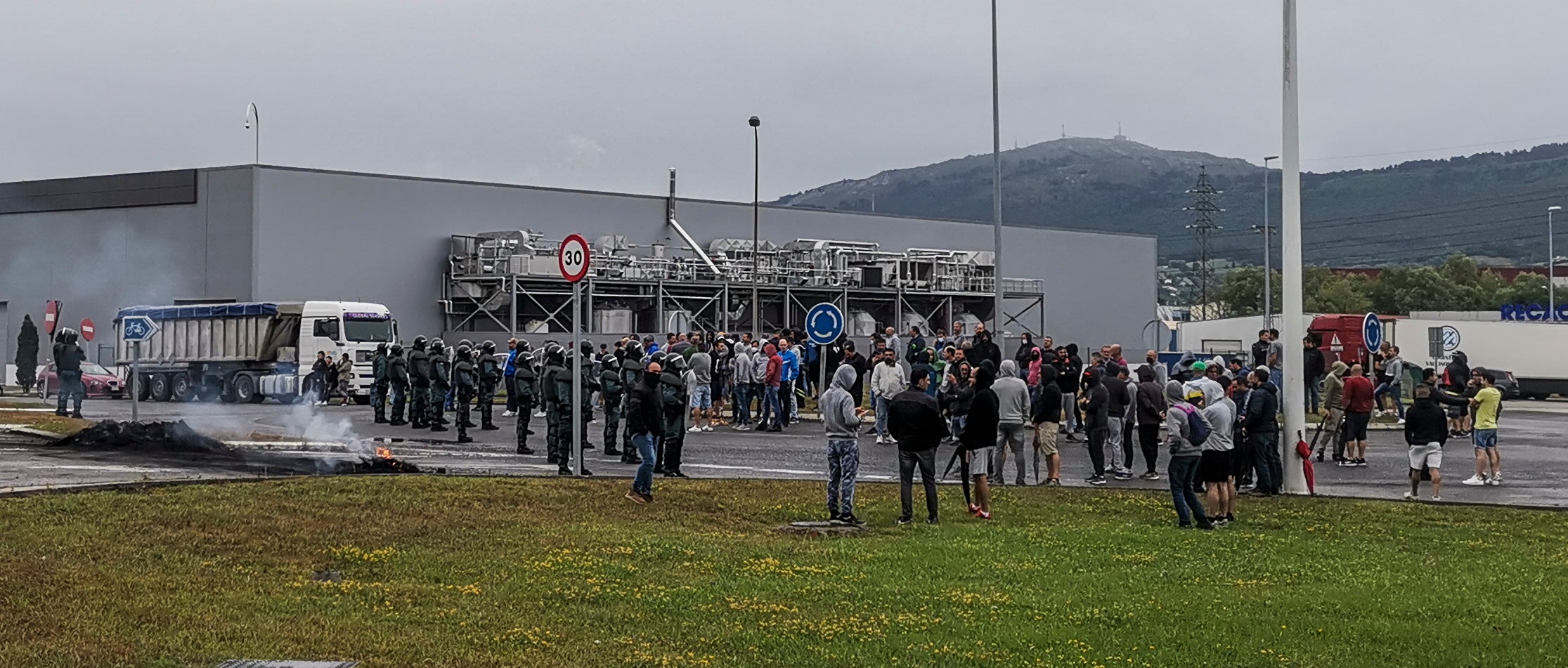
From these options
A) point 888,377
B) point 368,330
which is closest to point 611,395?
point 888,377

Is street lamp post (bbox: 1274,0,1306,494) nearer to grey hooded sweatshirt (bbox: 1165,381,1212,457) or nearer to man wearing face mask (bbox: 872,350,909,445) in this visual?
grey hooded sweatshirt (bbox: 1165,381,1212,457)

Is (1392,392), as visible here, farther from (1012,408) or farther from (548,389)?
(548,389)

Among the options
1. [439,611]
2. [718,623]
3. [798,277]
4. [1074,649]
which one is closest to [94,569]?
[439,611]

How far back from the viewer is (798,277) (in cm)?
6400

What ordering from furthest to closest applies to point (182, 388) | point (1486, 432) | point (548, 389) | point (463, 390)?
point (182, 388)
point (463, 390)
point (1486, 432)
point (548, 389)

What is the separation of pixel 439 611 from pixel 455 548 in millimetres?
2969

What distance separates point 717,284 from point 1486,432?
41.9 m

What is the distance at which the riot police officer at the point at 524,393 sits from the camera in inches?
941

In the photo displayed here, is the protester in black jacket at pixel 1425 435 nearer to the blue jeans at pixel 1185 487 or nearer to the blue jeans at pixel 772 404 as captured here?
the blue jeans at pixel 1185 487

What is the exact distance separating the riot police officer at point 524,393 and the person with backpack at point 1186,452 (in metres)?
10.5

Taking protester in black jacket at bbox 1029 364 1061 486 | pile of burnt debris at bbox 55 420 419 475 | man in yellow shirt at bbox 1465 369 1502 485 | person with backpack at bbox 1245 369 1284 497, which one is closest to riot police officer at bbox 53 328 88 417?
pile of burnt debris at bbox 55 420 419 475

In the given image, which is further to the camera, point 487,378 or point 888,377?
point 487,378

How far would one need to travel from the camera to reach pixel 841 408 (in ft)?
51.3

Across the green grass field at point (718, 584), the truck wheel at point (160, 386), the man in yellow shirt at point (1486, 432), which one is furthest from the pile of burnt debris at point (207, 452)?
the truck wheel at point (160, 386)
